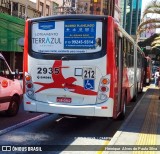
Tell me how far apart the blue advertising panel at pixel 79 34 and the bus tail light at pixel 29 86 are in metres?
1.24

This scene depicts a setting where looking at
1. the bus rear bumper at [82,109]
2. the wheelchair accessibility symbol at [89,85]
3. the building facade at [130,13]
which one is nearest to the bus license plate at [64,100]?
the bus rear bumper at [82,109]

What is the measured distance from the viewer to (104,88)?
30.6 ft

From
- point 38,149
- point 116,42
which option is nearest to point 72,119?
point 116,42

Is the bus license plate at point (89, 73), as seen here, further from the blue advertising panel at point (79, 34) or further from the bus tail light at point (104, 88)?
the blue advertising panel at point (79, 34)

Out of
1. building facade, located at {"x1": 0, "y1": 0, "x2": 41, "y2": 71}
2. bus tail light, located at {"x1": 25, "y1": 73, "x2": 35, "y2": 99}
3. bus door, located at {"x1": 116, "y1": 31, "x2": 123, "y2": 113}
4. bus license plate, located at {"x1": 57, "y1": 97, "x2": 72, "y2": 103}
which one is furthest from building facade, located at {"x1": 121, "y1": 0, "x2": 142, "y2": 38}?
bus license plate, located at {"x1": 57, "y1": 97, "x2": 72, "y2": 103}

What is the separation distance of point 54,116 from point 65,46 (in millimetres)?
3351

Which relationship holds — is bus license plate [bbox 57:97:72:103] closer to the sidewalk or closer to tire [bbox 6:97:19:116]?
the sidewalk

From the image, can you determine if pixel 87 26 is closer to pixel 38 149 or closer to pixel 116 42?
pixel 116 42

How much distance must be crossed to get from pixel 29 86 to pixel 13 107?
2576mm

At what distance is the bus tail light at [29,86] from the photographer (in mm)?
9875

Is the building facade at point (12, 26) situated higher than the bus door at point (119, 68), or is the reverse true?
the building facade at point (12, 26)

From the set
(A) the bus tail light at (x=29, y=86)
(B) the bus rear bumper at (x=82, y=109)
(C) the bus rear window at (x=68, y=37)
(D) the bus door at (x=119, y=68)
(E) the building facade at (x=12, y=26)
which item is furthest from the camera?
(E) the building facade at (x=12, y=26)

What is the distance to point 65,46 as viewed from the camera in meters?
9.70

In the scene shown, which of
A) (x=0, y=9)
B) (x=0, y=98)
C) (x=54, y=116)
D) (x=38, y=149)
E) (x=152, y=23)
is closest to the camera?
(x=38, y=149)
